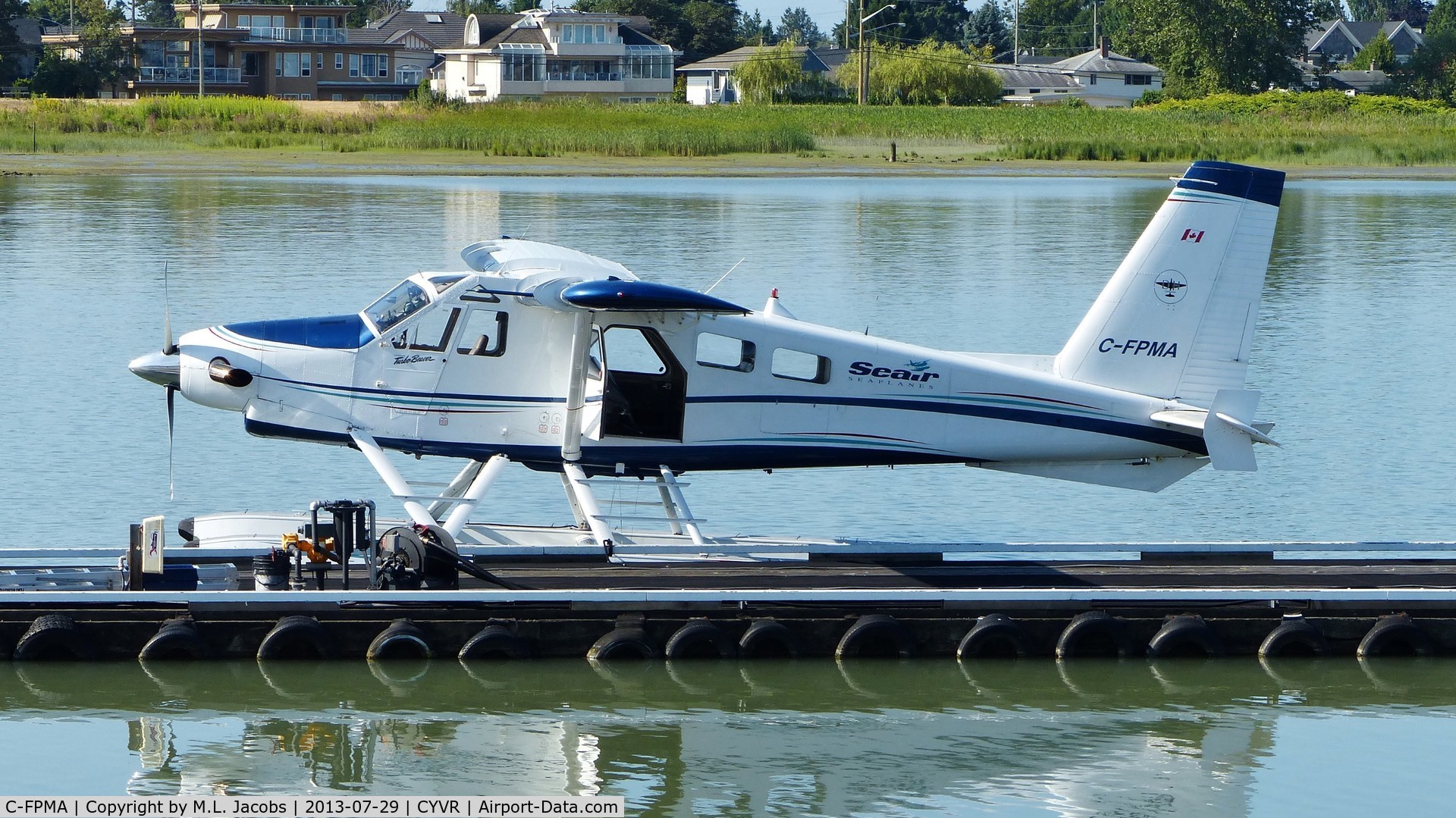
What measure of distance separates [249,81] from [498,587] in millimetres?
92191

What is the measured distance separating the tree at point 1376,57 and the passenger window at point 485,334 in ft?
416

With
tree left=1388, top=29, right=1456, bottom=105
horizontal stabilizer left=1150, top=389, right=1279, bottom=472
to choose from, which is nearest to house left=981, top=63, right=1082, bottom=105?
tree left=1388, top=29, right=1456, bottom=105

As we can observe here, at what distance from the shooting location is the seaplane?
37.3 ft

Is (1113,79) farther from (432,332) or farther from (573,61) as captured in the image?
(432,332)

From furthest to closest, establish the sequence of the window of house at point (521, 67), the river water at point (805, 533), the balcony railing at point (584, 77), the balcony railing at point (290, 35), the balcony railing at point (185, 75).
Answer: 1. the balcony railing at point (584, 77)
2. the window of house at point (521, 67)
3. the balcony railing at point (290, 35)
4. the balcony railing at point (185, 75)
5. the river water at point (805, 533)

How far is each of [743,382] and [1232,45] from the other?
99.0 m

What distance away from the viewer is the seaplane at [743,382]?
1137 centimetres

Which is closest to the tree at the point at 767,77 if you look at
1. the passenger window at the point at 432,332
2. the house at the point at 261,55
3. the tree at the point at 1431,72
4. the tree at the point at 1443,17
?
the house at the point at 261,55

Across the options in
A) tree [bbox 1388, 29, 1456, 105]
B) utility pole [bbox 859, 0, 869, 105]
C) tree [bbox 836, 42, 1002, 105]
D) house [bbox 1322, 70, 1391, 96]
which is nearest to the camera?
utility pole [bbox 859, 0, 869, 105]

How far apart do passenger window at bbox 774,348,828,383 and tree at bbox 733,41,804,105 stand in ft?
255

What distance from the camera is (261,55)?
97750 millimetres

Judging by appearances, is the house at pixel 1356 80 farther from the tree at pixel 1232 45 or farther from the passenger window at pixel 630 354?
the passenger window at pixel 630 354

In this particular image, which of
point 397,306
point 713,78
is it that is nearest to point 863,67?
point 713,78

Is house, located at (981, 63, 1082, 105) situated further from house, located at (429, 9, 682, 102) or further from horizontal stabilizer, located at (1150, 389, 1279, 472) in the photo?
horizontal stabilizer, located at (1150, 389, 1279, 472)
